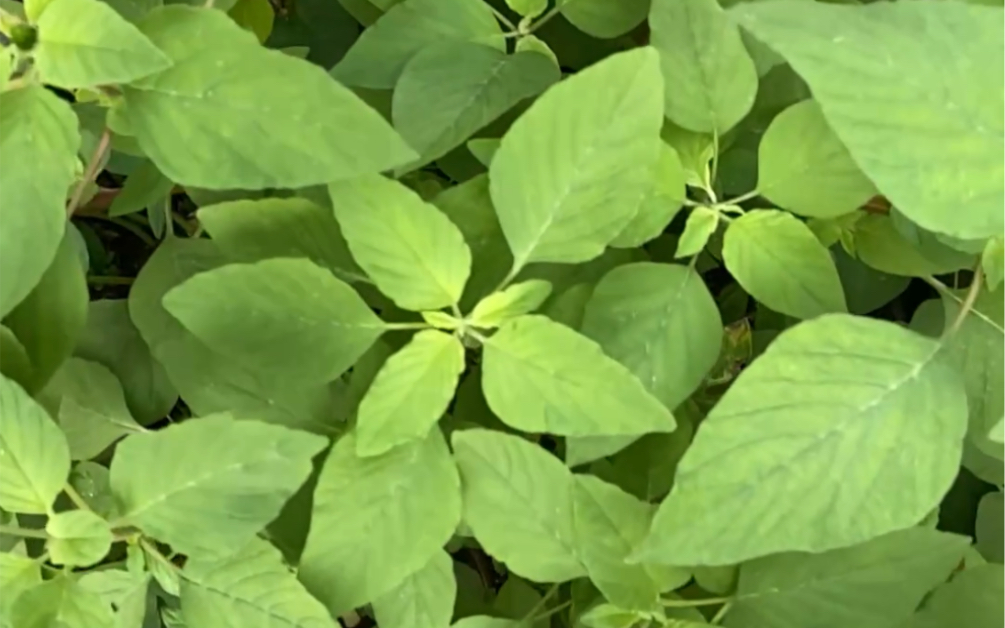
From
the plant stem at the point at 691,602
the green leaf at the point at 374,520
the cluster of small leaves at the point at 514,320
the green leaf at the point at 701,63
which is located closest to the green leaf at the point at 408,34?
the cluster of small leaves at the point at 514,320

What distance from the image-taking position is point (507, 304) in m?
0.50

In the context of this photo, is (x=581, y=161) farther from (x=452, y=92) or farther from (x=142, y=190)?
(x=142, y=190)

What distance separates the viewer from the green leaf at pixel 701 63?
0.51 meters

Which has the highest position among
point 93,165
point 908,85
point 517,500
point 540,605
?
point 908,85

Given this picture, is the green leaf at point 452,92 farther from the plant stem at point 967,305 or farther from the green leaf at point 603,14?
the plant stem at point 967,305

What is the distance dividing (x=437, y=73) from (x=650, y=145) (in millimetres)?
143

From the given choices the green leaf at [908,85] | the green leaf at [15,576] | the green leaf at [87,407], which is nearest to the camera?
the green leaf at [908,85]

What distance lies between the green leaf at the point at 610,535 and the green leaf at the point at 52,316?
0.91ft

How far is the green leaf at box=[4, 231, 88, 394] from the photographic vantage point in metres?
0.55

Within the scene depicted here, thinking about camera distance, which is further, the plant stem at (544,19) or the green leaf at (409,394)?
the plant stem at (544,19)

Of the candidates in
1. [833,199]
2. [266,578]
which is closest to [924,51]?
[833,199]

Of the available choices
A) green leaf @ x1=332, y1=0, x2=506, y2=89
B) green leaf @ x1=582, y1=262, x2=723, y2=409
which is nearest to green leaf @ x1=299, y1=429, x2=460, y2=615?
green leaf @ x1=582, y1=262, x2=723, y2=409

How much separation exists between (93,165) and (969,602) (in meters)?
0.52

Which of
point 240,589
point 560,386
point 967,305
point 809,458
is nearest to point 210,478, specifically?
point 240,589
